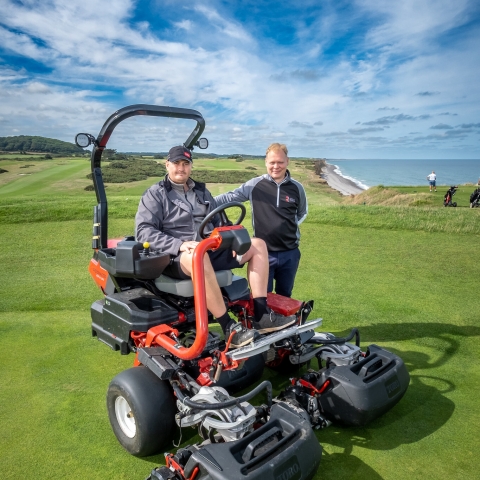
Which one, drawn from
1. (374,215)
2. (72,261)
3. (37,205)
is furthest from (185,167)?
(37,205)

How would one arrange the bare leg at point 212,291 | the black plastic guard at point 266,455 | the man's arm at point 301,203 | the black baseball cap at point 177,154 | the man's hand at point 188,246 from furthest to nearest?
1. the man's arm at point 301,203
2. the black baseball cap at point 177,154
3. the man's hand at point 188,246
4. the bare leg at point 212,291
5. the black plastic guard at point 266,455

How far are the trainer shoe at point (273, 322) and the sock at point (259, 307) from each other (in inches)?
1.5

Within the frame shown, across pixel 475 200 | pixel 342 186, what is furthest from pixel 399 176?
pixel 475 200

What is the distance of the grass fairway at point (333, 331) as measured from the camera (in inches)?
96.7

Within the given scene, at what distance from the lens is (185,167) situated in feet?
10.4

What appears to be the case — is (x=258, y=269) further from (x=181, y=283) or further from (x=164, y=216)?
(x=164, y=216)

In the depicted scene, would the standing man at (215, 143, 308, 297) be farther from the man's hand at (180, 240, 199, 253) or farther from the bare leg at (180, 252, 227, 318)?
the bare leg at (180, 252, 227, 318)

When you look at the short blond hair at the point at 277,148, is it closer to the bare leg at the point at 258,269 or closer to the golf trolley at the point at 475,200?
the bare leg at the point at 258,269

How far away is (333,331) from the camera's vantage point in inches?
168

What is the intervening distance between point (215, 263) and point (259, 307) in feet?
1.52

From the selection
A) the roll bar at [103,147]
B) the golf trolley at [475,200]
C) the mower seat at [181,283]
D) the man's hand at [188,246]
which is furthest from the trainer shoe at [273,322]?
the golf trolley at [475,200]

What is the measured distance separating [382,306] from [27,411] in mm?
3752

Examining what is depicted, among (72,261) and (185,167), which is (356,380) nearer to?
(185,167)

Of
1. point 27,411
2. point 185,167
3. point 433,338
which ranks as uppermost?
point 185,167
